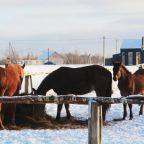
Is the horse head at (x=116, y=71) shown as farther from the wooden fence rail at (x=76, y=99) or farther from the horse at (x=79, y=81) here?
the wooden fence rail at (x=76, y=99)

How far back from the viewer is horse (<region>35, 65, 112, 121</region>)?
1362 cm

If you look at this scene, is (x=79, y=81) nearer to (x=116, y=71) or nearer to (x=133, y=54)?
(x=116, y=71)

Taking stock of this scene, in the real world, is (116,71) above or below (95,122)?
above

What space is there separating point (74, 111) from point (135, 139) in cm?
563

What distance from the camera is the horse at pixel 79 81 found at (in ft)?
44.7

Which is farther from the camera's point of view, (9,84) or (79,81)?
(79,81)

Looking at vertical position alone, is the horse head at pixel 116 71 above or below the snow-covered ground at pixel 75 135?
above

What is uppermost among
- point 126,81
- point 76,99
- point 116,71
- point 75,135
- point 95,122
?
point 116,71

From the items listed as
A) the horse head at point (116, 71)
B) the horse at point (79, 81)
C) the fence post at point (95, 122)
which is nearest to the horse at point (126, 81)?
the horse head at point (116, 71)

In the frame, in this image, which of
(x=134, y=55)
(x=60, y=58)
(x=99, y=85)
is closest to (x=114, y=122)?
(x=99, y=85)

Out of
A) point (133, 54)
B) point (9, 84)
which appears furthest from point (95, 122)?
point (133, 54)

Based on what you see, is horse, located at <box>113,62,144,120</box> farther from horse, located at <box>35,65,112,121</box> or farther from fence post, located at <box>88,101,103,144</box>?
fence post, located at <box>88,101,103,144</box>

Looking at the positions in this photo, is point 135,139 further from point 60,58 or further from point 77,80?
point 60,58

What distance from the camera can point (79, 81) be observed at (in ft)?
45.9
